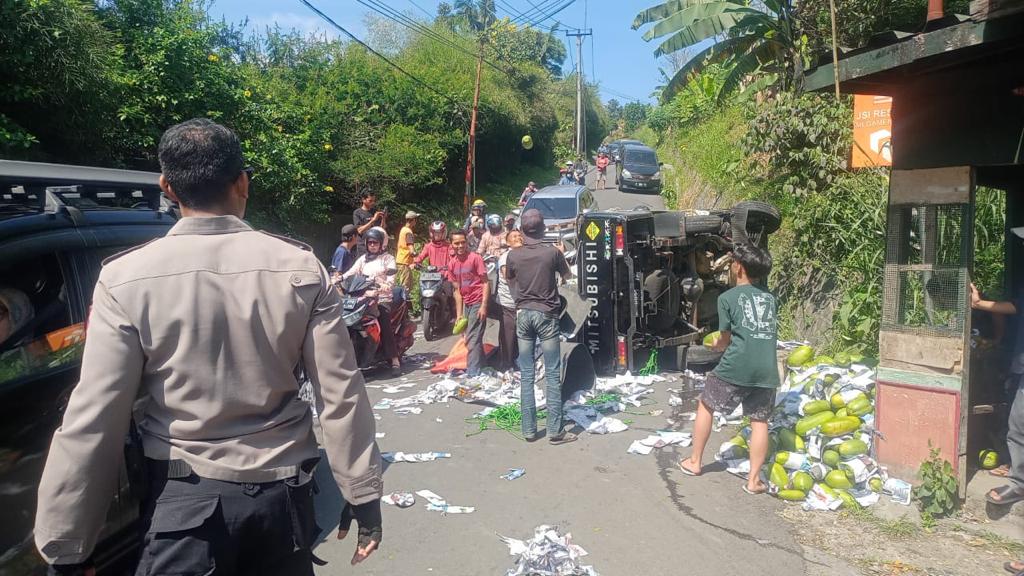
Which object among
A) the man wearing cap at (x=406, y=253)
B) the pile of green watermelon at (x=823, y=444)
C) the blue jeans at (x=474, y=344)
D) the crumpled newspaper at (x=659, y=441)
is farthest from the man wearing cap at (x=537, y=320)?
the man wearing cap at (x=406, y=253)

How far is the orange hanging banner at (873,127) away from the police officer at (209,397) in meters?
9.37

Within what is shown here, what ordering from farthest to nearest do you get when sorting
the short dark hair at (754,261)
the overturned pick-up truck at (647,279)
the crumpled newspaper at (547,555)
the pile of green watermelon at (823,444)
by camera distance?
the overturned pick-up truck at (647,279), the short dark hair at (754,261), the pile of green watermelon at (823,444), the crumpled newspaper at (547,555)

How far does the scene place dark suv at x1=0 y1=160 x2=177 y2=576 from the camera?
8.98 ft

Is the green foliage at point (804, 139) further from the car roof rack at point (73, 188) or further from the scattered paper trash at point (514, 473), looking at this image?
the car roof rack at point (73, 188)

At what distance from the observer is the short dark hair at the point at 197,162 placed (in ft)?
7.16

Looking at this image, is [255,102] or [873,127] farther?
[255,102]

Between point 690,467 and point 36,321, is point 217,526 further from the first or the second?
point 690,467

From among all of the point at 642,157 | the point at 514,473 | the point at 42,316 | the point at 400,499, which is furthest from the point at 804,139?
the point at 642,157

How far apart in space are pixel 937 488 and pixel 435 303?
22.7ft

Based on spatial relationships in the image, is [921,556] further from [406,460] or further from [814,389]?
[406,460]

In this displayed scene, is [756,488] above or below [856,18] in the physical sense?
below

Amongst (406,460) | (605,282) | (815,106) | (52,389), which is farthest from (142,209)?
(815,106)

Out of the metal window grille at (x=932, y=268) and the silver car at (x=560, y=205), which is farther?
the silver car at (x=560, y=205)

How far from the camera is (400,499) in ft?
16.5
